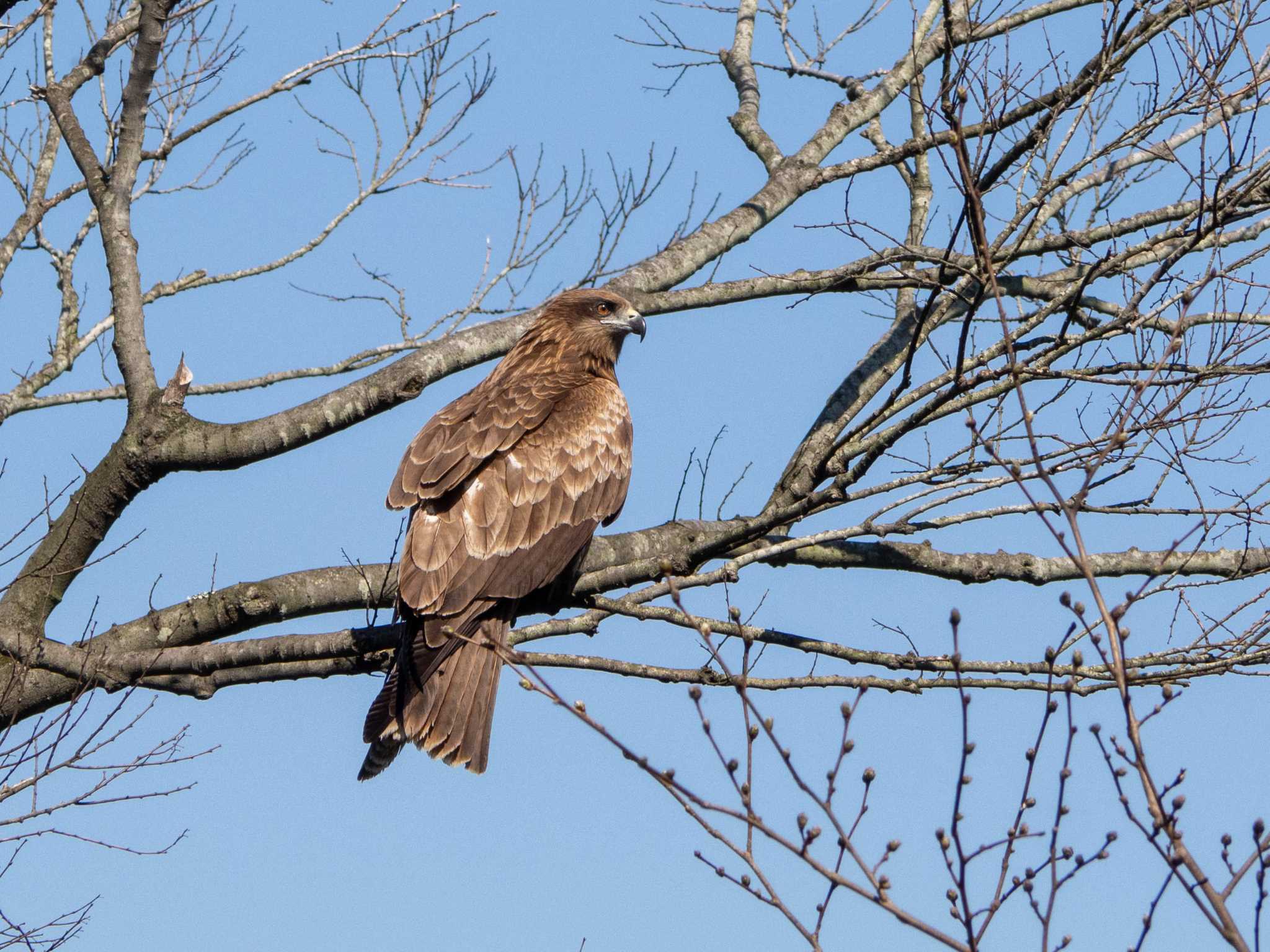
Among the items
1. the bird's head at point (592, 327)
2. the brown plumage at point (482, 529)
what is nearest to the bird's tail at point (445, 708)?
the brown plumage at point (482, 529)

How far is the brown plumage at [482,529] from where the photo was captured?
5.44 metres

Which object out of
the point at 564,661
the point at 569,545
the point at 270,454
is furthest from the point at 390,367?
the point at 564,661

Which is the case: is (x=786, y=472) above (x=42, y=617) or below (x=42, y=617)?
above

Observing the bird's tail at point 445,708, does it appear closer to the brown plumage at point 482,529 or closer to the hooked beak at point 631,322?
the brown plumage at point 482,529

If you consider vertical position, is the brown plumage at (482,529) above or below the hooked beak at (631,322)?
below

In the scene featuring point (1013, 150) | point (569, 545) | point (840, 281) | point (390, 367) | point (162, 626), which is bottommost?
point (162, 626)

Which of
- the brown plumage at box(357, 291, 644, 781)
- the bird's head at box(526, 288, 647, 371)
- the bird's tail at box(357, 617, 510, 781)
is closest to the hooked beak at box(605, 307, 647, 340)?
the bird's head at box(526, 288, 647, 371)

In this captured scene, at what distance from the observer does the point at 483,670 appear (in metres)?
5.66

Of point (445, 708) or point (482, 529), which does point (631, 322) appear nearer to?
point (482, 529)

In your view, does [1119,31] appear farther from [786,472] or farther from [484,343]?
[484,343]

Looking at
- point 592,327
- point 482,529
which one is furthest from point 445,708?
point 592,327

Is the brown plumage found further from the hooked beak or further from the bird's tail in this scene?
the hooked beak

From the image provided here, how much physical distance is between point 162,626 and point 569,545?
5.54 ft

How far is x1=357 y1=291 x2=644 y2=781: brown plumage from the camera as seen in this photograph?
5438 mm
